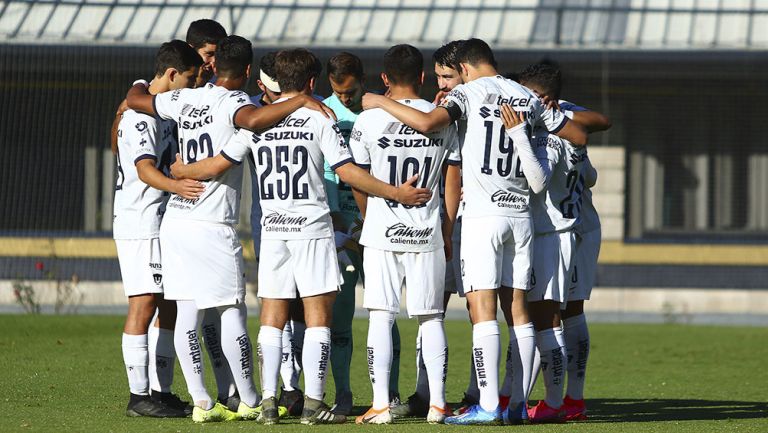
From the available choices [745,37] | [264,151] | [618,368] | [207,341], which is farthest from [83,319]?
[745,37]

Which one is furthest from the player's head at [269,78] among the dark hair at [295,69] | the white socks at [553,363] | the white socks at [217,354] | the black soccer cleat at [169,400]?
the white socks at [553,363]

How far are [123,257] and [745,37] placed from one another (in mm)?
14537

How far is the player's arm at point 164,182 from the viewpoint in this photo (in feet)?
24.3

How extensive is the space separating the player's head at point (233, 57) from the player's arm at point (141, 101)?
17.1 inches

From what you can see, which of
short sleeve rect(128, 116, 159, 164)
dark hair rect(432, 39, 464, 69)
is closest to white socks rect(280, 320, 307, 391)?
short sleeve rect(128, 116, 159, 164)

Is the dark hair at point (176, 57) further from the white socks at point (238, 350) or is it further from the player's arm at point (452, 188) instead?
the player's arm at point (452, 188)

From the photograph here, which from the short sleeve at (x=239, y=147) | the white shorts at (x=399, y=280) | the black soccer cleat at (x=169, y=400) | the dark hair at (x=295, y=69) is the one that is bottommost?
the black soccer cleat at (x=169, y=400)

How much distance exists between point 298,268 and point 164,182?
91 centimetres

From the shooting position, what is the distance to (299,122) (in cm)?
726

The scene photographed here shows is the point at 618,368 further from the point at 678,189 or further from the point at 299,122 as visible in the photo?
the point at 678,189

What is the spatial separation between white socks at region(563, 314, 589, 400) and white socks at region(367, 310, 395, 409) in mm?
1394

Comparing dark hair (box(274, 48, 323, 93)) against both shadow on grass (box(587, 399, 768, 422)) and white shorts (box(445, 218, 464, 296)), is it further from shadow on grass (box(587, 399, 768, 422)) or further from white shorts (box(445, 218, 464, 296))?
shadow on grass (box(587, 399, 768, 422))

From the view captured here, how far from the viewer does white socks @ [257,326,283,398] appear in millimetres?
7273

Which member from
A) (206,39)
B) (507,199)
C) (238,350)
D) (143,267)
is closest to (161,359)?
(143,267)
